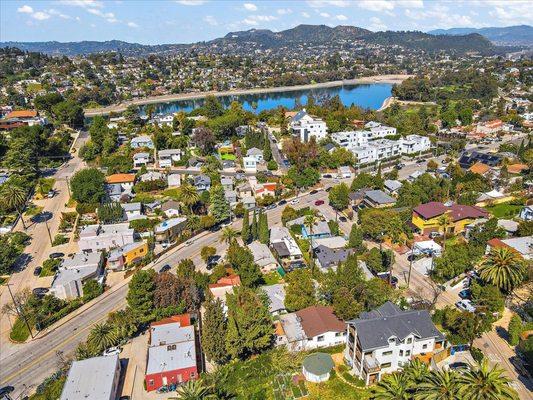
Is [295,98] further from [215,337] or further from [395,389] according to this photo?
[395,389]

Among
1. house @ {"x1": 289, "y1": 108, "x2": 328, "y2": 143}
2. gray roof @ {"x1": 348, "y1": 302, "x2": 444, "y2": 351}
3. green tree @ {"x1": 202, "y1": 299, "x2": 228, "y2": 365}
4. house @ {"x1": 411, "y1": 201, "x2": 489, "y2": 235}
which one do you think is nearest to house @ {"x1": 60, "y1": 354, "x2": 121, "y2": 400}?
green tree @ {"x1": 202, "y1": 299, "x2": 228, "y2": 365}

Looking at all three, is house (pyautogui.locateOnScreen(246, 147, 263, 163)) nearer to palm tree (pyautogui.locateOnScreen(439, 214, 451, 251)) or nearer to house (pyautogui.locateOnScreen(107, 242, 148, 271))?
house (pyautogui.locateOnScreen(107, 242, 148, 271))

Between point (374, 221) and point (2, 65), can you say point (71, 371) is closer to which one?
point (374, 221)

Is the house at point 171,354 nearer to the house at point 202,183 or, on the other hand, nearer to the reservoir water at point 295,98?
the house at point 202,183

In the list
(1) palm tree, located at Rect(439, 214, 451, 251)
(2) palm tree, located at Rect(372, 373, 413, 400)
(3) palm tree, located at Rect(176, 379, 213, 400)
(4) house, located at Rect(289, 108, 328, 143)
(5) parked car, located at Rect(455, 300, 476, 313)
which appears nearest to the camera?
(2) palm tree, located at Rect(372, 373, 413, 400)

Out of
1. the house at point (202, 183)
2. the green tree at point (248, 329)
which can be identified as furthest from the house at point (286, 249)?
the house at point (202, 183)

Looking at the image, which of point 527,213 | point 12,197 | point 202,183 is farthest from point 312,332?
point 12,197
